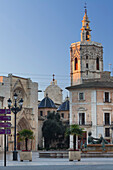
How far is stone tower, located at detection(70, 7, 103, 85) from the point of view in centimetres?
11399

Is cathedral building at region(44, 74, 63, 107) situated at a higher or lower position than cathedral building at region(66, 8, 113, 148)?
higher

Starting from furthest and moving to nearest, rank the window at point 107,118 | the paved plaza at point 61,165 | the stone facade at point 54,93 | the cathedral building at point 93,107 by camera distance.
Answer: the stone facade at point 54,93 < the window at point 107,118 < the cathedral building at point 93,107 < the paved plaza at point 61,165

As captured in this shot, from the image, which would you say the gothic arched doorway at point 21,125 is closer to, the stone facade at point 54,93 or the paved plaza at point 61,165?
the stone facade at point 54,93

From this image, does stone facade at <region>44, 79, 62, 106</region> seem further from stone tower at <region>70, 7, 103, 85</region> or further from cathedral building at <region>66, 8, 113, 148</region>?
cathedral building at <region>66, 8, 113, 148</region>

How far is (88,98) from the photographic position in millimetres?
59812

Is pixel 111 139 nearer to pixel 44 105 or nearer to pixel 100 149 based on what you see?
pixel 100 149

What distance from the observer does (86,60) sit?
114375 mm

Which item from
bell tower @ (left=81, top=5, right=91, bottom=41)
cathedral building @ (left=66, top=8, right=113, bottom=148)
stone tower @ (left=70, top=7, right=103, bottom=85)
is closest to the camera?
cathedral building @ (left=66, top=8, right=113, bottom=148)

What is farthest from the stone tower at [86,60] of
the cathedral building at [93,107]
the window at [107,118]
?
the window at [107,118]

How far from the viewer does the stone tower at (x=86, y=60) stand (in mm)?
113988

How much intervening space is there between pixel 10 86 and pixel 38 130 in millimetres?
12902

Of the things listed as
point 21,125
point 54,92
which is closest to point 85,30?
point 54,92

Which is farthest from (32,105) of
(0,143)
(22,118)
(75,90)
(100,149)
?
(100,149)

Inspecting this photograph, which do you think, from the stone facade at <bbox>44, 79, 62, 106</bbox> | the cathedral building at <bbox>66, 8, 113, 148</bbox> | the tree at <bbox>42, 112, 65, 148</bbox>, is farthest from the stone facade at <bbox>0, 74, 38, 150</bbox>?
the stone facade at <bbox>44, 79, 62, 106</bbox>
